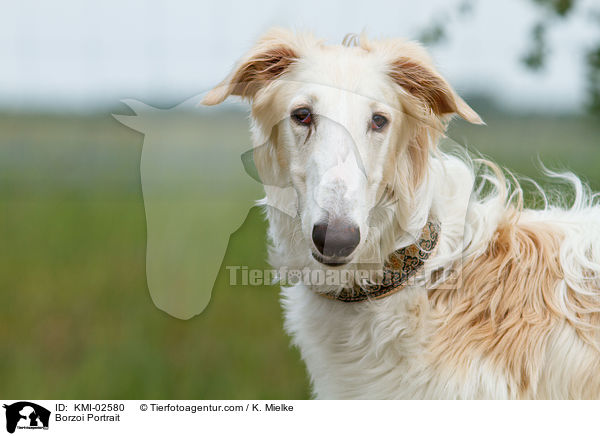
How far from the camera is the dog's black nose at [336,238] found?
63.7 inches

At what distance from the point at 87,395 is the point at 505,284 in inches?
98.7

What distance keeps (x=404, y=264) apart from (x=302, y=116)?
0.68m

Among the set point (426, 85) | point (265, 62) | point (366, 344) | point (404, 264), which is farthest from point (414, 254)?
point (265, 62)

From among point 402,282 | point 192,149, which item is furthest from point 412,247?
point 192,149

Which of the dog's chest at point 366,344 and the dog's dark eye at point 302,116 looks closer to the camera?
the dog's dark eye at point 302,116

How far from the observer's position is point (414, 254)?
6.72 feet

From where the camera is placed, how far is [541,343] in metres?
1.96

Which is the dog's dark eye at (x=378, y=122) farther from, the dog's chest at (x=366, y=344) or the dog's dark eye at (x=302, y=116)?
the dog's chest at (x=366, y=344)
